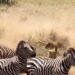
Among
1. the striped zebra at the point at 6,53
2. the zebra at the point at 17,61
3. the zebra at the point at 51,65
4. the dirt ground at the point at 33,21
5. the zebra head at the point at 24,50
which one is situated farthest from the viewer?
the dirt ground at the point at 33,21

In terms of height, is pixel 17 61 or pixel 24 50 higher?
pixel 24 50

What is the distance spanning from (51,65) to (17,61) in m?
1.07

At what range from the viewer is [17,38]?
1888 centimetres

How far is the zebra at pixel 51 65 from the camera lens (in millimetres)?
11406

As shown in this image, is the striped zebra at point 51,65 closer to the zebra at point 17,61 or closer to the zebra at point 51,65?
the zebra at point 51,65

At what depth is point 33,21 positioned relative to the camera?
76.5 ft

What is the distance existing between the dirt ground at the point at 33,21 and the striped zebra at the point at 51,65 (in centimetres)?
587

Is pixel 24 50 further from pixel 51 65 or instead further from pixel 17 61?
pixel 51 65

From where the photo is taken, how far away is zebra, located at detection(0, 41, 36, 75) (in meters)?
10.9

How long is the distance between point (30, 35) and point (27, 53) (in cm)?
763

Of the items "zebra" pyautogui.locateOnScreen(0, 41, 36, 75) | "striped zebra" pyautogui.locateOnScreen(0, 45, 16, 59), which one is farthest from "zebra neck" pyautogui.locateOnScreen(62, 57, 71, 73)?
"striped zebra" pyautogui.locateOnScreen(0, 45, 16, 59)

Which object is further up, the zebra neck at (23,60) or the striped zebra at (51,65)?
the zebra neck at (23,60)

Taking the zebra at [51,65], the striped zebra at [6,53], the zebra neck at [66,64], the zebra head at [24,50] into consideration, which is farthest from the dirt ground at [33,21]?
the zebra neck at [66,64]

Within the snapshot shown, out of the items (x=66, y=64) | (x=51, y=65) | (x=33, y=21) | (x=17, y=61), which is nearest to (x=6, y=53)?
(x=17, y=61)
